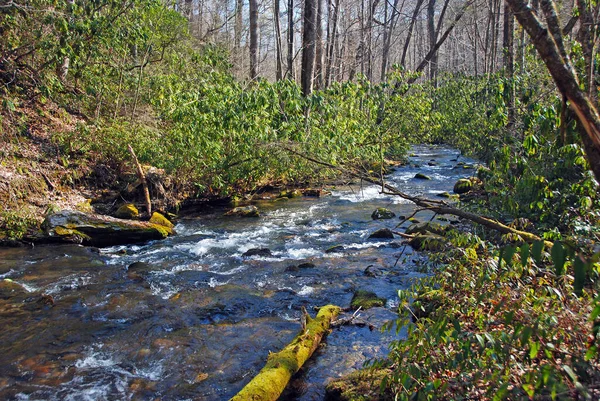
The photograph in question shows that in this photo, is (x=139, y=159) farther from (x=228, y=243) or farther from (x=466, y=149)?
(x=466, y=149)

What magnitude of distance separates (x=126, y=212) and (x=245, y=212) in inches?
126

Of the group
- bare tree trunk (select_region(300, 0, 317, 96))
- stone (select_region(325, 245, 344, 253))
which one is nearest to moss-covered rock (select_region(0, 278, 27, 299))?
stone (select_region(325, 245, 344, 253))

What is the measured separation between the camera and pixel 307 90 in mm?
12273

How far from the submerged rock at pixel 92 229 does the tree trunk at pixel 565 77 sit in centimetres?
931

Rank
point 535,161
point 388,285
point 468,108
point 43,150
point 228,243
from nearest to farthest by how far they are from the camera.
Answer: point 535,161, point 388,285, point 228,243, point 43,150, point 468,108

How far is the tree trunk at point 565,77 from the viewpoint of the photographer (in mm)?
2209

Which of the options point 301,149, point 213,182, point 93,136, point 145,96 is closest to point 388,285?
point 301,149

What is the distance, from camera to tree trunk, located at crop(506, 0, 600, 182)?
2209mm

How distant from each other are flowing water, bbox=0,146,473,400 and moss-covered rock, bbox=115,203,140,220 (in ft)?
4.41

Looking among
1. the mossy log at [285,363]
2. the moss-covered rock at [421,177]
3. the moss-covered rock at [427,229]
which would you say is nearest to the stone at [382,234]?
the moss-covered rock at [427,229]

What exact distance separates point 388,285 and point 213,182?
655cm

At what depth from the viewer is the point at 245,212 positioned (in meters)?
12.6

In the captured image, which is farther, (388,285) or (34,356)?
(388,285)

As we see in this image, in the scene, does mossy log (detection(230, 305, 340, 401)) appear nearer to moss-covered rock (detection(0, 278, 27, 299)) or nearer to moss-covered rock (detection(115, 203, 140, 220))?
moss-covered rock (detection(0, 278, 27, 299))
